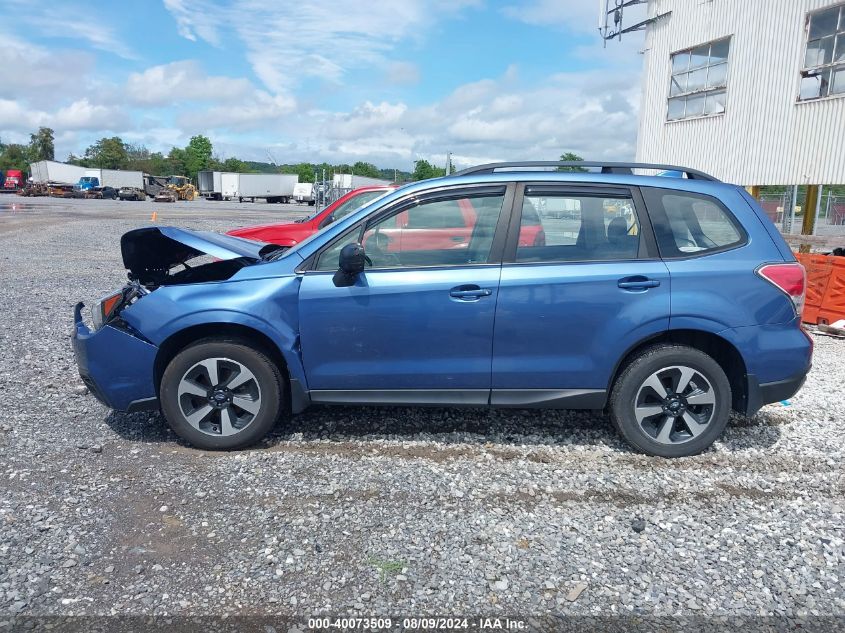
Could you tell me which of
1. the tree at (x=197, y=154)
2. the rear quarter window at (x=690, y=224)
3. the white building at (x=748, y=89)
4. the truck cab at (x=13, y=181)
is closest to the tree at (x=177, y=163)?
the tree at (x=197, y=154)

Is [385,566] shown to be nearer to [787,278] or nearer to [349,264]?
[349,264]

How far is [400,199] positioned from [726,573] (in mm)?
2857

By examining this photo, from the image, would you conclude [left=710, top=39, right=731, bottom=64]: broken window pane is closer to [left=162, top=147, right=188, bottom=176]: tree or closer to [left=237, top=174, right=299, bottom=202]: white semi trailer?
[left=237, top=174, right=299, bottom=202]: white semi trailer

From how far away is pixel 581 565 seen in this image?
3.15m

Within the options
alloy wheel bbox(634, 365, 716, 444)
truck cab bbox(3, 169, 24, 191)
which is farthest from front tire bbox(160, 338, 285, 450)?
truck cab bbox(3, 169, 24, 191)

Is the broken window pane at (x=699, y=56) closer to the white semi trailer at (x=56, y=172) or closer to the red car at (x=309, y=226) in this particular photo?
the red car at (x=309, y=226)

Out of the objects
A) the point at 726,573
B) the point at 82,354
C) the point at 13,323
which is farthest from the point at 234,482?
the point at 13,323

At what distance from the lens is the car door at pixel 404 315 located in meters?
4.14

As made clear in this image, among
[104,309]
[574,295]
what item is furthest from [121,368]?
[574,295]

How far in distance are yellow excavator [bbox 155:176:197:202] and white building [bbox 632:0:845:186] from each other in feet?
154

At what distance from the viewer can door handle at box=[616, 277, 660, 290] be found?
4.13m

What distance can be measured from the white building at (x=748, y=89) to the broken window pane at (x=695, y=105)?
1.1 inches

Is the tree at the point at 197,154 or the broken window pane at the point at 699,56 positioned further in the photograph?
the tree at the point at 197,154

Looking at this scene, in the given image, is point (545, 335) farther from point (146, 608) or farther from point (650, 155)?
point (650, 155)
